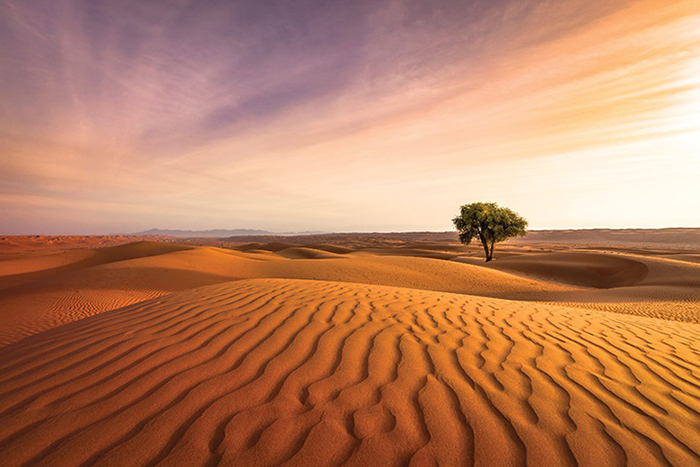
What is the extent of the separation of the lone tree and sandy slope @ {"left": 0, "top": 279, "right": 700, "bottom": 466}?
23961mm

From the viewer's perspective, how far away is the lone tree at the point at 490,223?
26.9 meters

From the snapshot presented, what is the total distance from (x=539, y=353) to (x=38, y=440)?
15.2 feet

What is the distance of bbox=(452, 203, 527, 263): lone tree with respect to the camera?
26.9 metres

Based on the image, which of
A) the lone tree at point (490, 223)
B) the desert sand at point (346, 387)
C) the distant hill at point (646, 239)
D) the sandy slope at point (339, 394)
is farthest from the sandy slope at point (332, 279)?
the distant hill at point (646, 239)

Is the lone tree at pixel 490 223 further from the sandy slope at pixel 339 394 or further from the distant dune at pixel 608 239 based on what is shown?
the distant dune at pixel 608 239

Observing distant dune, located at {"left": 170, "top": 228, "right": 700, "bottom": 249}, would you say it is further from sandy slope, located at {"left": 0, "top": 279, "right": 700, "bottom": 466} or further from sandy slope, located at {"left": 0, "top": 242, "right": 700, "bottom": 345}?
sandy slope, located at {"left": 0, "top": 279, "right": 700, "bottom": 466}

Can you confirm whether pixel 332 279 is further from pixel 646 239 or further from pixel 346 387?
pixel 646 239

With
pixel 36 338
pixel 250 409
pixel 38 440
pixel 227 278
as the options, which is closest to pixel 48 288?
pixel 227 278

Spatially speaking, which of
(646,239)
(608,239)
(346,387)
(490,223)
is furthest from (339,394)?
(608,239)

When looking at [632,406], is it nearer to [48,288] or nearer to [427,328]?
[427,328]

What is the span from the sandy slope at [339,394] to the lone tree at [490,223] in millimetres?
23961

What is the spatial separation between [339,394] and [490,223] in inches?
1091

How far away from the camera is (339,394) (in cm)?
247

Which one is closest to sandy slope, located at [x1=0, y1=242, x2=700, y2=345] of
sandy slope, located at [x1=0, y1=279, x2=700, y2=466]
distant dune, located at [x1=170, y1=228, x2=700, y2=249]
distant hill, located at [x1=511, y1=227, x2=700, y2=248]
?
sandy slope, located at [x1=0, y1=279, x2=700, y2=466]
